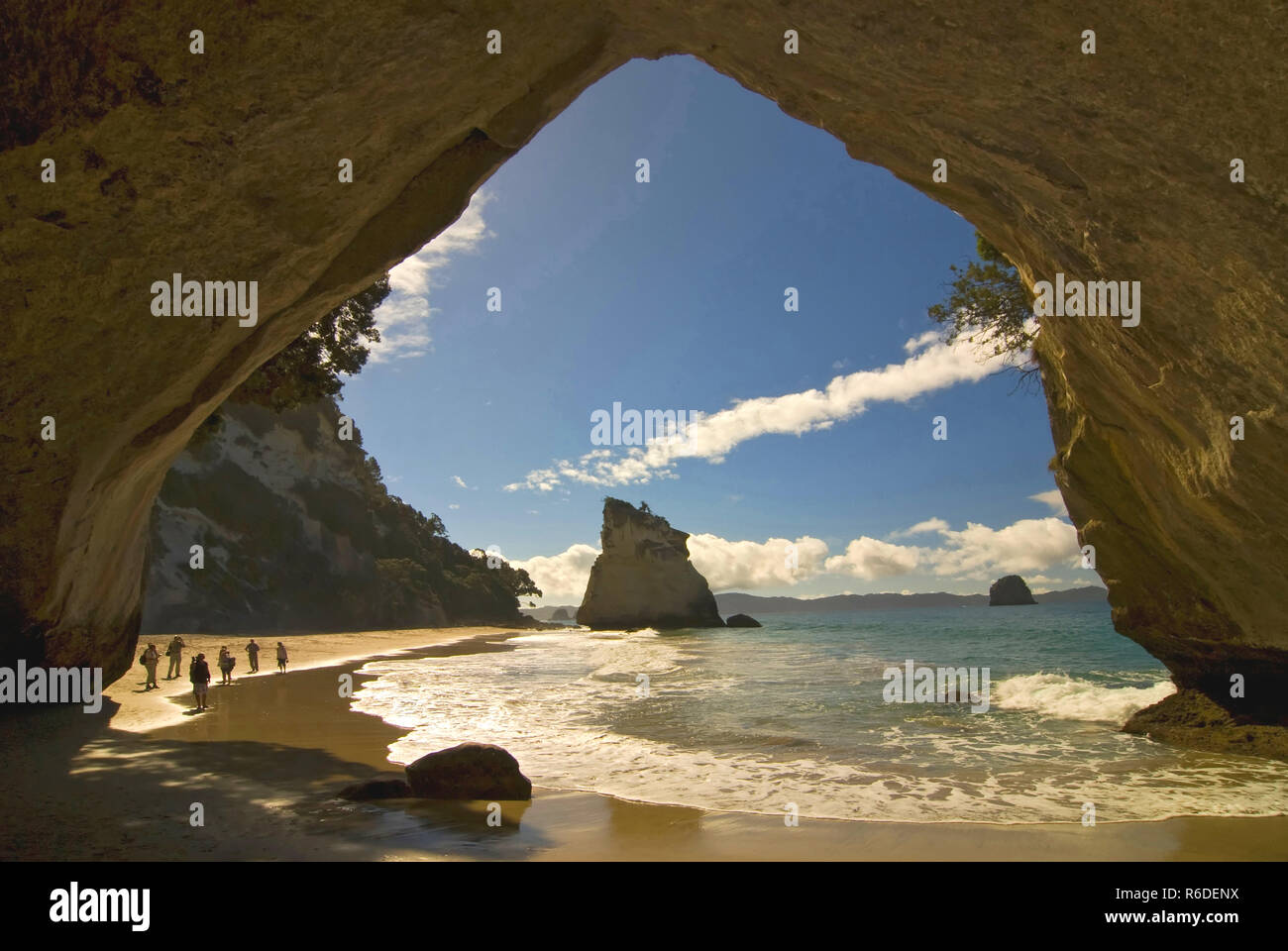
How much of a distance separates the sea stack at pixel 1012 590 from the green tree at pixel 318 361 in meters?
142

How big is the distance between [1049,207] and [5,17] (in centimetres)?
878

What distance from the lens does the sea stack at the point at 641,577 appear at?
68875mm

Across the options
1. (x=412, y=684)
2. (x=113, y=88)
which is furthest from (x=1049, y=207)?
(x=412, y=684)

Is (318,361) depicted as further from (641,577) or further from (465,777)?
(641,577)

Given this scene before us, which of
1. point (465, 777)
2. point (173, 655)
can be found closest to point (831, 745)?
point (465, 777)

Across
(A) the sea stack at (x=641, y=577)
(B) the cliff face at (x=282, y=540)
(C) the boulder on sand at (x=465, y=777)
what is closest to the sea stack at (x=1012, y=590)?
(A) the sea stack at (x=641, y=577)

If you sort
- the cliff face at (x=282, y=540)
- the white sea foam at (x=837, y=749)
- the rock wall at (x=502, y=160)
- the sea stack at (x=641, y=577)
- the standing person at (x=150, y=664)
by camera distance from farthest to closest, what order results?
the sea stack at (x=641, y=577) → the cliff face at (x=282, y=540) → the standing person at (x=150, y=664) → the white sea foam at (x=837, y=749) → the rock wall at (x=502, y=160)

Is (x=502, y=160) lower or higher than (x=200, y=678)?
higher

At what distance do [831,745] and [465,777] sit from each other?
6.17m

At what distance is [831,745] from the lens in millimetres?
11008

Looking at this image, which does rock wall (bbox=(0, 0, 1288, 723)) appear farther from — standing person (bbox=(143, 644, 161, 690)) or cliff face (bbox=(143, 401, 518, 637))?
cliff face (bbox=(143, 401, 518, 637))

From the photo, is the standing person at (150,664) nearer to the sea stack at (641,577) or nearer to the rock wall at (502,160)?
the rock wall at (502,160)

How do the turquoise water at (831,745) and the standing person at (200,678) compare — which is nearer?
the turquoise water at (831,745)

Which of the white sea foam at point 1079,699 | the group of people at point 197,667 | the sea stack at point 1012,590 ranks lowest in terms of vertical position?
the sea stack at point 1012,590
